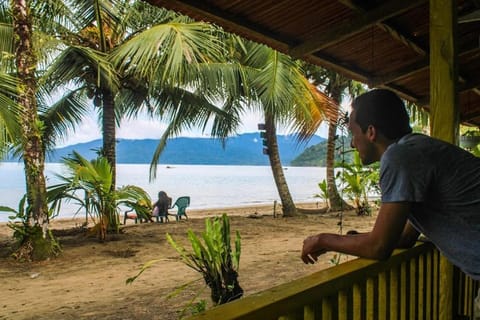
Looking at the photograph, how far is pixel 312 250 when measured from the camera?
59.8 inches

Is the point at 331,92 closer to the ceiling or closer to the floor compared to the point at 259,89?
closer to the ceiling

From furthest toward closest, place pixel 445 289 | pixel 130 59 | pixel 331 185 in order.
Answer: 1. pixel 331 185
2. pixel 130 59
3. pixel 445 289

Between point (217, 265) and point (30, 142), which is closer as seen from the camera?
point (217, 265)

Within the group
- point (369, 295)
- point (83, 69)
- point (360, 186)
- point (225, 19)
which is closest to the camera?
point (369, 295)

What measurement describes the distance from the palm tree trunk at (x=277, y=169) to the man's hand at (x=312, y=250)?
11287 mm

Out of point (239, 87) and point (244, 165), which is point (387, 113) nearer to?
point (239, 87)

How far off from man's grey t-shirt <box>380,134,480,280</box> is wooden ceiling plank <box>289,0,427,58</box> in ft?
6.19

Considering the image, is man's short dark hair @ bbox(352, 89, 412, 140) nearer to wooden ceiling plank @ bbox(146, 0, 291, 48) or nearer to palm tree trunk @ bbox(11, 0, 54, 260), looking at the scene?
wooden ceiling plank @ bbox(146, 0, 291, 48)

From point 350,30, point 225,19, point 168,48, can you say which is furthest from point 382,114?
point 168,48

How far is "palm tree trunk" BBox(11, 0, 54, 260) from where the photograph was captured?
704 centimetres

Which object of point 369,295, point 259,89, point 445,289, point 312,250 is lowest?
point 445,289

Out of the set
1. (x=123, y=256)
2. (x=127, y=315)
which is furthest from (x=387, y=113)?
(x=123, y=256)

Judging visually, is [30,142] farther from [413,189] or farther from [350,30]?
[413,189]

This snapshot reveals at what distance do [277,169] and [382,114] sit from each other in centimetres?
1160
